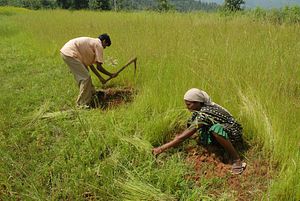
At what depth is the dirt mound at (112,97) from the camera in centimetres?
438

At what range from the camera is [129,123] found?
133 inches

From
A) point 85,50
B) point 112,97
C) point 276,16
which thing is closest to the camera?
point 85,50

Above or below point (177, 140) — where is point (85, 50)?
above

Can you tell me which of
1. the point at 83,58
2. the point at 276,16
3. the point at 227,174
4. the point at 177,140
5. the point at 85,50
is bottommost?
the point at 227,174

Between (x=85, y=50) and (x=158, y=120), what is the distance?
1850 millimetres

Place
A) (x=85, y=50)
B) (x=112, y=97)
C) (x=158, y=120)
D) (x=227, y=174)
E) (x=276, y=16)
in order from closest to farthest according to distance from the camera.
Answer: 1. (x=227, y=174)
2. (x=158, y=120)
3. (x=85, y=50)
4. (x=276, y=16)
5. (x=112, y=97)

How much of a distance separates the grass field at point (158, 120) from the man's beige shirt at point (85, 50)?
704mm

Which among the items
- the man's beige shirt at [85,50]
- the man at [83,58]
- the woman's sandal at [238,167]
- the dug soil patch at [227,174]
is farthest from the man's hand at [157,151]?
the man's beige shirt at [85,50]

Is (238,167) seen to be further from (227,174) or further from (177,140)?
(177,140)

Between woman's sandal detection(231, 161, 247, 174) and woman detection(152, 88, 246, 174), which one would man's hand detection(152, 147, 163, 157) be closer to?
woman detection(152, 88, 246, 174)

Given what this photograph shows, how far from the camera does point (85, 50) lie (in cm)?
439

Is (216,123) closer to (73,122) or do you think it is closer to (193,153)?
(193,153)

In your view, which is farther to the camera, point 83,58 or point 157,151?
point 83,58

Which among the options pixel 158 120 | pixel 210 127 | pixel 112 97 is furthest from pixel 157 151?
pixel 112 97
